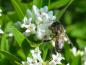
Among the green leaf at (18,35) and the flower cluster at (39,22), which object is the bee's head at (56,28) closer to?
the flower cluster at (39,22)

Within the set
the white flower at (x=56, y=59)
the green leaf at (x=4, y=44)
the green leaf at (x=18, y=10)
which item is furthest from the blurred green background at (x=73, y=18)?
the white flower at (x=56, y=59)

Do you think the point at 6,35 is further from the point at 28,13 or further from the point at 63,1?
the point at 63,1

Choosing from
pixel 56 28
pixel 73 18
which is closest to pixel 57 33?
pixel 56 28

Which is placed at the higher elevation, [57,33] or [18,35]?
[57,33]

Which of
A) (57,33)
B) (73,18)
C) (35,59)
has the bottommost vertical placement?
(35,59)

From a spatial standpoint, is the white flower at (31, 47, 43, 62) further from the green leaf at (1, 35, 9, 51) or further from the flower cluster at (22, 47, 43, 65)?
the green leaf at (1, 35, 9, 51)

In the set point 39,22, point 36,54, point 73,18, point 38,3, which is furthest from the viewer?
point 73,18

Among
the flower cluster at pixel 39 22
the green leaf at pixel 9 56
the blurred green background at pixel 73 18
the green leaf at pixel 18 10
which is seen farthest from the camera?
the blurred green background at pixel 73 18

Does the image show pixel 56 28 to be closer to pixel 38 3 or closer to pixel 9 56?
pixel 38 3

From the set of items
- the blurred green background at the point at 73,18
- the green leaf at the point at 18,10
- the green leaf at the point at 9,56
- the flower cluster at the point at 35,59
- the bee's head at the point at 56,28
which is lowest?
the flower cluster at the point at 35,59
